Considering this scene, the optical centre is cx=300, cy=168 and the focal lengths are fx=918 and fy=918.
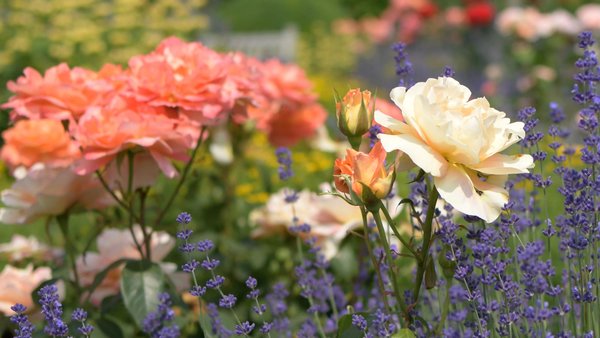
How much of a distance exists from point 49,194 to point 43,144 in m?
0.18

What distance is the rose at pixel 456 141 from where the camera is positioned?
1.13 m

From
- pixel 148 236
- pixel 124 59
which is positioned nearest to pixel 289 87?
pixel 148 236

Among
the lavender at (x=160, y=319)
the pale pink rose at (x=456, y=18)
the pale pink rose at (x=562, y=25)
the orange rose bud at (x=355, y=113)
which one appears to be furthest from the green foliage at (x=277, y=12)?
the orange rose bud at (x=355, y=113)

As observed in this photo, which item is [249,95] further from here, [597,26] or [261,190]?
[597,26]

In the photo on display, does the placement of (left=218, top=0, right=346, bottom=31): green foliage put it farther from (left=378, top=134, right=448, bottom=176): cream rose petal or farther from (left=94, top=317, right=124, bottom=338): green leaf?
(left=378, top=134, right=448, bottom=176): cream rose petal

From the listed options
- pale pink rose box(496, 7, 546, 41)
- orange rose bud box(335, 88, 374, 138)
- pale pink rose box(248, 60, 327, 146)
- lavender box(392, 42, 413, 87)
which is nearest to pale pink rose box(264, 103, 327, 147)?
pale pink rose box(248, 60, 327, 146)

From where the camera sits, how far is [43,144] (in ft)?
6.75

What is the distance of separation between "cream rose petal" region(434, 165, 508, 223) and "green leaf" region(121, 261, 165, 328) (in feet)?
2.59

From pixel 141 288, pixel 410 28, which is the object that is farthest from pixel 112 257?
pixel 410 28

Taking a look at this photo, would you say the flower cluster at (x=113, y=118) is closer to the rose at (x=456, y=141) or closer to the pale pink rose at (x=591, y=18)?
the rose at (x=456, y=141)

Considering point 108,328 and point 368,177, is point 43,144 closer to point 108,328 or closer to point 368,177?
point 108,328

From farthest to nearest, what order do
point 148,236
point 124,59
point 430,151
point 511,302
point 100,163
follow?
1. point 124,59
2. point 148,236
3. point 100,163
4. point 511,302
5. point 430,151

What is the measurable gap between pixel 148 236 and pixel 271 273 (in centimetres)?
68

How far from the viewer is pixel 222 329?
155cm
